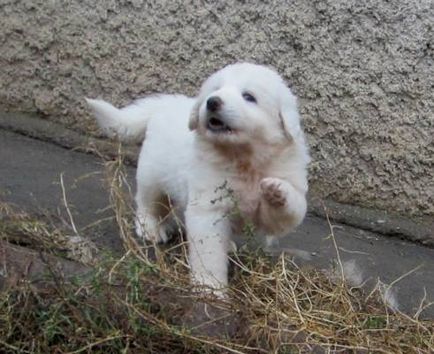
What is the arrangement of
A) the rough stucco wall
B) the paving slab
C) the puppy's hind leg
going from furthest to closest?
1. the rough stucco wall
2. the puppy's hind leg
3. the paving slab

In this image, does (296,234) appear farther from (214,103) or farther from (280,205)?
(214,103)

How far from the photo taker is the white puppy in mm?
3541

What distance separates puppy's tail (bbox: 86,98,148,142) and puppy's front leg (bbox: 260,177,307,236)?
0.87m

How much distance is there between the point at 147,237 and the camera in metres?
3.96

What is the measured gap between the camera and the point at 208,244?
354cm

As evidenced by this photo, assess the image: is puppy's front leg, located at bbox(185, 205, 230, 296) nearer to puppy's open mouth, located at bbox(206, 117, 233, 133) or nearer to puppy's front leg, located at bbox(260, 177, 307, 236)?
puppy's front leg, located at bbox(260, 177, 307, 236)

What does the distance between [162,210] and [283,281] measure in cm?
Answer: 93

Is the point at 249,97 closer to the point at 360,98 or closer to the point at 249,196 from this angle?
the point at 249,196

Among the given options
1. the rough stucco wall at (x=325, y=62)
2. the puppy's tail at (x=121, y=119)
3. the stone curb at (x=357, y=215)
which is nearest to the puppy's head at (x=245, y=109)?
the puppy's tail at (x=121, y=119)

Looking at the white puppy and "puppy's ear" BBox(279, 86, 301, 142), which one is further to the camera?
"puppy's ear" BBox(279, 86, 301, 142)

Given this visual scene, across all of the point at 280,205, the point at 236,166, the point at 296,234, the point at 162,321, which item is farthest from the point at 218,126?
the point at 296,234

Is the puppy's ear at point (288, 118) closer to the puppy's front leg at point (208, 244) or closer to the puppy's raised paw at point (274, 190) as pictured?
the puppy's raised paw at point (274, 190)

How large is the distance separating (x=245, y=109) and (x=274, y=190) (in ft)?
0.96

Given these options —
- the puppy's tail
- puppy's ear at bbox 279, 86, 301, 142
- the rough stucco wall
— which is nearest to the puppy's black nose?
puppy's ear at bbox 279, 86, 301, 142
